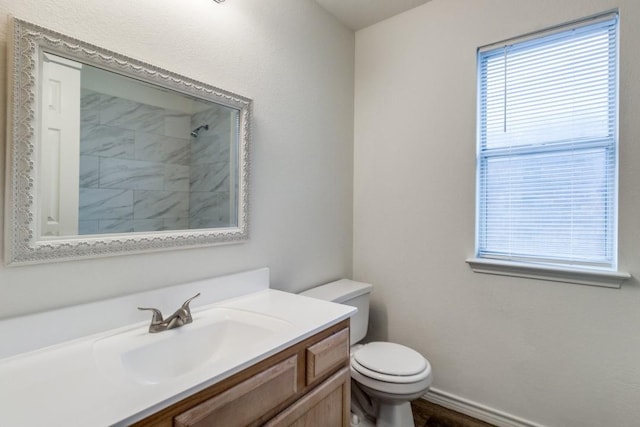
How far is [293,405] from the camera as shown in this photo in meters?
1.05

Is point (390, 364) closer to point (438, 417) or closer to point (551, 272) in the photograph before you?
point (438, 417)

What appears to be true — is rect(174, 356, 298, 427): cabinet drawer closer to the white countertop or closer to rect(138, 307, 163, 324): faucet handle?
the white countertop

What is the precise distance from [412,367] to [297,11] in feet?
6.74

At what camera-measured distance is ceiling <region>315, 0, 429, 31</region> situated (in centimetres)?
200

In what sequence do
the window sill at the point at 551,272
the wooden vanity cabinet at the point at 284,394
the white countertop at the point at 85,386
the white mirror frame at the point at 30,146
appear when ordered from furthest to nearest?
the window sill at the point at 551,272 → the white mirror frame at the point at 30,146 → the wooden vanity cabinet at the point at 284,394 → the white countertop at the point at 85,386

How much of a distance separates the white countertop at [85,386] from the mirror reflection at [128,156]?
0.36 m

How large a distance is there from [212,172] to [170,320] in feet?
2.09

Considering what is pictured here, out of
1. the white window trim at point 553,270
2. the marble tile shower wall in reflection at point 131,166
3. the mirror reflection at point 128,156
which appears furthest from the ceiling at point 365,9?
the marble tile shower wall in reflection at point 131,166

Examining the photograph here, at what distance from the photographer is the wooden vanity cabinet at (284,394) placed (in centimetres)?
79

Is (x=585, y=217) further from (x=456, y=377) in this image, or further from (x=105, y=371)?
(x=105, y=371)

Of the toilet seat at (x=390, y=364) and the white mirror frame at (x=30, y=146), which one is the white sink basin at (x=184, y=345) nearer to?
the white mirror frame at (x=30, y=146)

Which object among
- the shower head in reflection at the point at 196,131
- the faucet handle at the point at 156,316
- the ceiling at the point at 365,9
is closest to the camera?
the faucet handle at the point at 156,316

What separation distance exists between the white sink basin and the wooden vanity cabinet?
0.27ft

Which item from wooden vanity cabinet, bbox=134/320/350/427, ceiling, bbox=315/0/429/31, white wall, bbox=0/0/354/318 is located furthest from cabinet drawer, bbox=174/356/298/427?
ceiling, bbox=315/0/429/31
